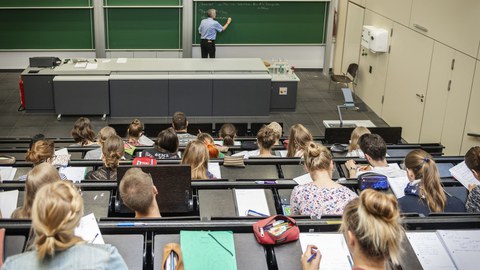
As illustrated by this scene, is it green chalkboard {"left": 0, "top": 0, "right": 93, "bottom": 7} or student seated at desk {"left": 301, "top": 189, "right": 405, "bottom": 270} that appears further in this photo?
green chalkboard {"left": 0, "top": 0, "right": 93, "bottom": 7}

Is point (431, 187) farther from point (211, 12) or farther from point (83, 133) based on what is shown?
point (211, 12)

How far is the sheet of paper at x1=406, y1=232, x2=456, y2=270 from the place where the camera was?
307cm

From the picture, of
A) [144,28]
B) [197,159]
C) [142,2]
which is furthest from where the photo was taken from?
[144,28]

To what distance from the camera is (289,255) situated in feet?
9.98

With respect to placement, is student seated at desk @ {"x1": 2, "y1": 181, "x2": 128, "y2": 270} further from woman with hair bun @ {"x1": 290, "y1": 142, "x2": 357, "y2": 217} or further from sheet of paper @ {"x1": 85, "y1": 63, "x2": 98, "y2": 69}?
sheet of paper @ {"x1": 85, "y1": 63, "x2": 98, "y2": 69}

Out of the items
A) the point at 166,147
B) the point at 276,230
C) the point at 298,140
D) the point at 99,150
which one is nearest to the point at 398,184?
the point at 276,230

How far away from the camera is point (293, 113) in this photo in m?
11.0

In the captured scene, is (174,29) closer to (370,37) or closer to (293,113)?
(293,113)

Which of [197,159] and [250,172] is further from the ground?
[197,159]

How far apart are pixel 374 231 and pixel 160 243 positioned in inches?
46.3

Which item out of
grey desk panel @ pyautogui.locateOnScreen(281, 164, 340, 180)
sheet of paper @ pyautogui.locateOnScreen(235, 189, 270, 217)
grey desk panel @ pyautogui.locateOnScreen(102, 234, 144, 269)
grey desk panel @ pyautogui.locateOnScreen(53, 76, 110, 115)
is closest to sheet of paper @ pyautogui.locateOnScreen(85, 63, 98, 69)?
grey desk panel @ pyautogui.locateOnScreen(53, 76, 110, 115)

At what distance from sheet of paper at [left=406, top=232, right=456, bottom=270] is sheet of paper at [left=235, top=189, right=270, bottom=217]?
1.02m

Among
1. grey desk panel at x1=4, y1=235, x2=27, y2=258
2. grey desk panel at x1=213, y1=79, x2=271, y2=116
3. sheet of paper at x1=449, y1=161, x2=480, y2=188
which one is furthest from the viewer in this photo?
grey desk panel at x1=213, y1=79, x2=271, y2=116

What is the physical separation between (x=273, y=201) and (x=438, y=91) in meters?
5.46
